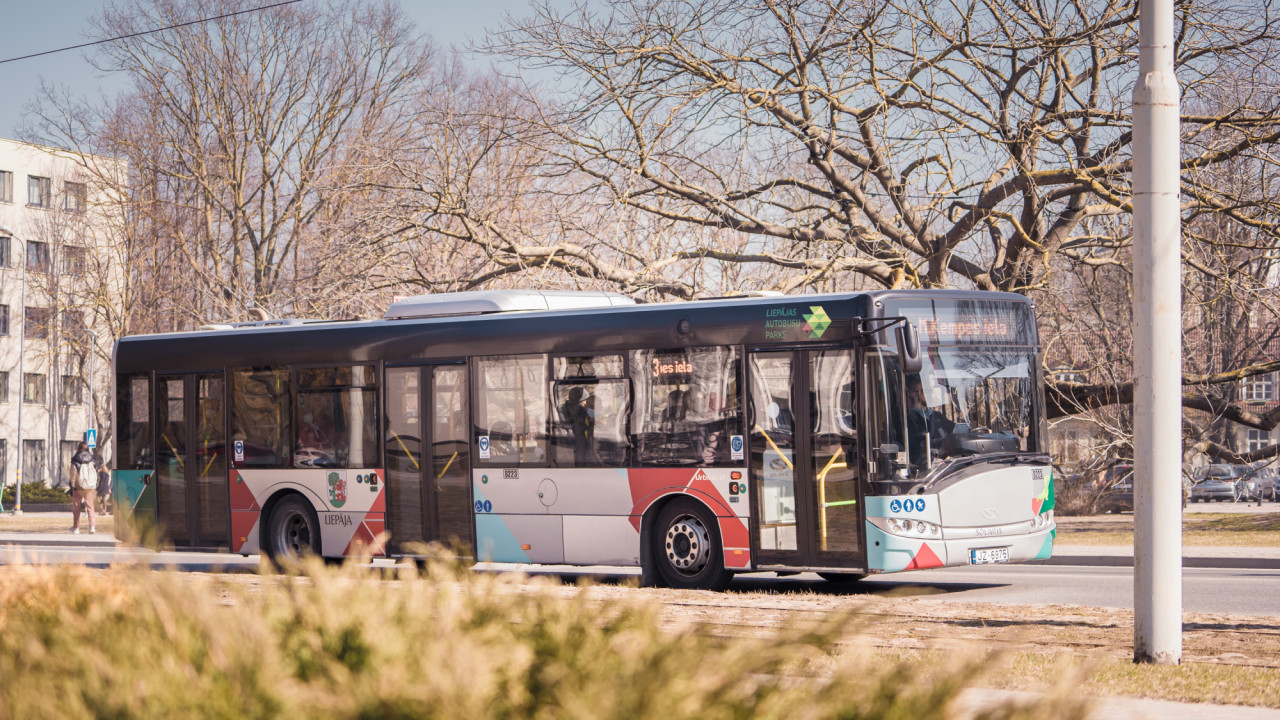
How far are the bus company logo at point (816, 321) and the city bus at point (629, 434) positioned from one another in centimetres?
2

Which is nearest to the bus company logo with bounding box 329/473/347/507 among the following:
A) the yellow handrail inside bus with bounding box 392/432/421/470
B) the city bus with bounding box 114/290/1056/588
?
the city bus with bounding box 114/290/1056/588

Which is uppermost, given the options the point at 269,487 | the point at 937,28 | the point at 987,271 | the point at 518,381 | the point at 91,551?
the point at 937,28

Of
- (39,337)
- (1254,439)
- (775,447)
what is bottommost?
(1254,439)

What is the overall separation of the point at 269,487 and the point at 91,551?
27.0 feet

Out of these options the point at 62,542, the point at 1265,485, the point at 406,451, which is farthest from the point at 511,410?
the point at 1265,485

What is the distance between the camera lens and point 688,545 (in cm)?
1417

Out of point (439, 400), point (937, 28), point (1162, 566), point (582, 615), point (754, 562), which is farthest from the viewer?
point (937, 28)

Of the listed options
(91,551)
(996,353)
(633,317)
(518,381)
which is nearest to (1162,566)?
(996,353)

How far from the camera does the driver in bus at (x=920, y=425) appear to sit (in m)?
13.2

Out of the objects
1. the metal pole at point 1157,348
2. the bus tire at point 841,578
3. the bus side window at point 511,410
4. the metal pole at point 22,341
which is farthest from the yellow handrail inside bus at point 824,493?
the metal pole at point 22,341

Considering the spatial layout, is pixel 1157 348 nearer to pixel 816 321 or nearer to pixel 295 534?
pixel 816 321

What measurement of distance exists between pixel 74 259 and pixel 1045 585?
44.6 metres

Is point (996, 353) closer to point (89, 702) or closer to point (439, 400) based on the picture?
point (439, 400)

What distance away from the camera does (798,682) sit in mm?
3859
